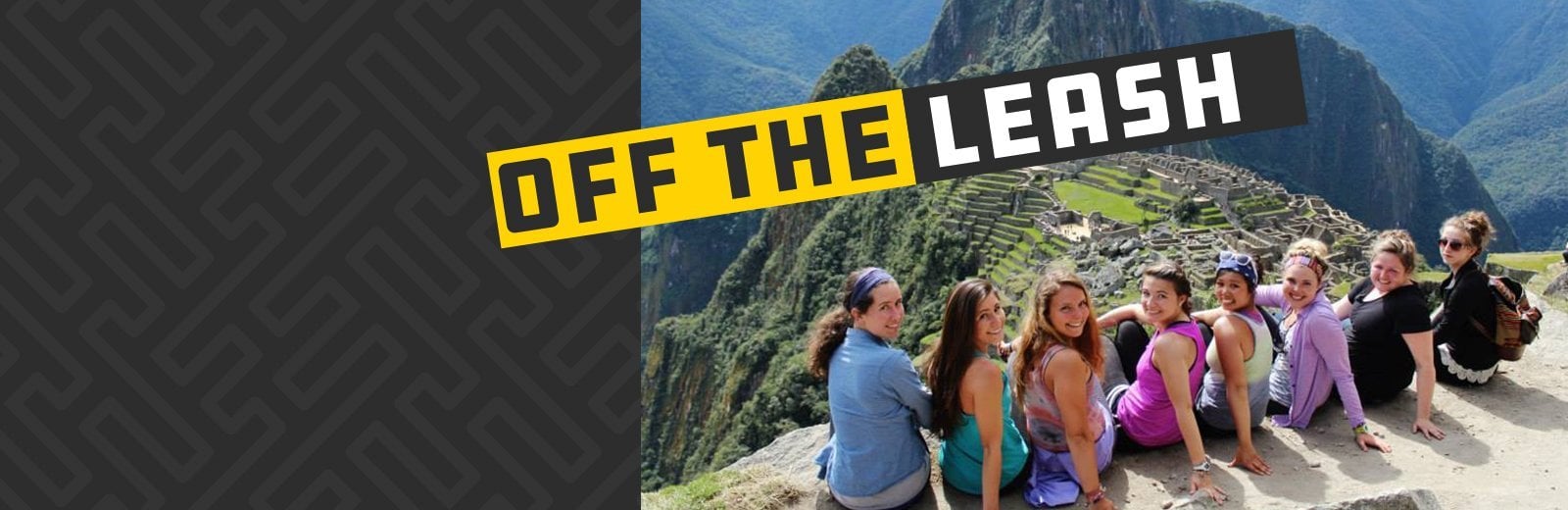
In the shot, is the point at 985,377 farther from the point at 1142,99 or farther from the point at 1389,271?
the point at 1142,99

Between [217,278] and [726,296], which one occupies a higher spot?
[217,278]

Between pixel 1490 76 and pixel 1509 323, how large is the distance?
20679cm

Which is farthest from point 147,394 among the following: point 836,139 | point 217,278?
point 836,139

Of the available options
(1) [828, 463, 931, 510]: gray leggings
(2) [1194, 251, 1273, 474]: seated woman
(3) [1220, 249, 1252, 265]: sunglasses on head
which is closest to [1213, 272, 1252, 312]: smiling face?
(2) [1194, 251, 1273, 474]: seated woman

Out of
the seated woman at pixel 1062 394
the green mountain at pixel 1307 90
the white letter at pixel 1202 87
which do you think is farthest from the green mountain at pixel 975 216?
the white letter at pixel 1202 87

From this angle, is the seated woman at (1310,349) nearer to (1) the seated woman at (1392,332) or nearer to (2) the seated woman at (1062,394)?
(1) the seated woman at (1392,332)

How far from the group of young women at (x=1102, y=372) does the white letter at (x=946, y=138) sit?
2033 millimetres

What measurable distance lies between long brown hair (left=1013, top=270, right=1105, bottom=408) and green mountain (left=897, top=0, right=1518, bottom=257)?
95.6 m

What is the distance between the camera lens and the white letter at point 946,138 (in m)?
7.14

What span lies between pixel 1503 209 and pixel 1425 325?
13990 centimetres

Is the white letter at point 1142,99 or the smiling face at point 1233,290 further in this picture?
the white letter at point 1142,99

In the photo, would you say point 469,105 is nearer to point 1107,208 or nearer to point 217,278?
point 217,278

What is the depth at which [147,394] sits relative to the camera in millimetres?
4578

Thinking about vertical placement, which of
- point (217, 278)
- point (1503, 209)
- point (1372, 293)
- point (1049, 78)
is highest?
point (1049, 78)
